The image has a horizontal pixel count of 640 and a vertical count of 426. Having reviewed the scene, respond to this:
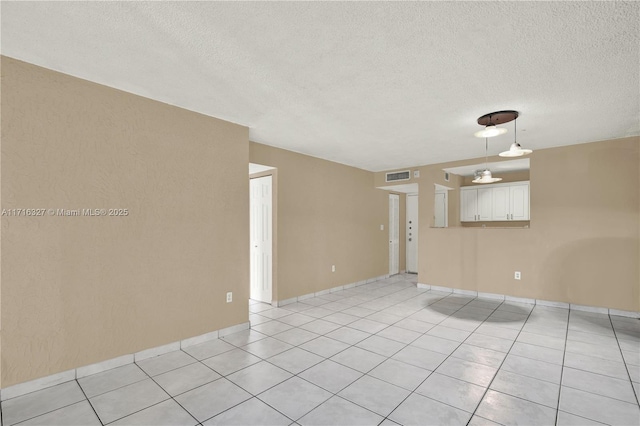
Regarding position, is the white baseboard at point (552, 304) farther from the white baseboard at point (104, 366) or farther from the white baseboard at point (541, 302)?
the white baseboard at point (104, 366)

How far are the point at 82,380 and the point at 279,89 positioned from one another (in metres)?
3.06

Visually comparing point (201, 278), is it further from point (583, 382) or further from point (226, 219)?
point (583, 382)

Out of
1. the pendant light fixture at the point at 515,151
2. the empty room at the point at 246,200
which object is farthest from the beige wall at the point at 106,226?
the pendant light fixture at the point at 515,151

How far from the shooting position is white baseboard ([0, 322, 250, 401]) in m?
2.31

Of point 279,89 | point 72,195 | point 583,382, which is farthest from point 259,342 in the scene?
point 583,382

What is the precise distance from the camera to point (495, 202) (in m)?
6.61

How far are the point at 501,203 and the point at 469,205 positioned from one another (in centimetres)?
66

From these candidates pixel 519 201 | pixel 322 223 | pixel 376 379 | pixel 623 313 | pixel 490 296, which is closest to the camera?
pixel 376 379

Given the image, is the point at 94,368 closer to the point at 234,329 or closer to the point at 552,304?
the point at 234,329

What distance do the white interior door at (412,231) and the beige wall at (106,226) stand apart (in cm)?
560

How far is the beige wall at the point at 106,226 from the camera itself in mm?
2332

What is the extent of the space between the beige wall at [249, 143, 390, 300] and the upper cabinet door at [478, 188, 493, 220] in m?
2.16

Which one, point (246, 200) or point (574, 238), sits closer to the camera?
point (246, 200)

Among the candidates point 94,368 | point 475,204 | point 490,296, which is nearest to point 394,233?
point 475,204
